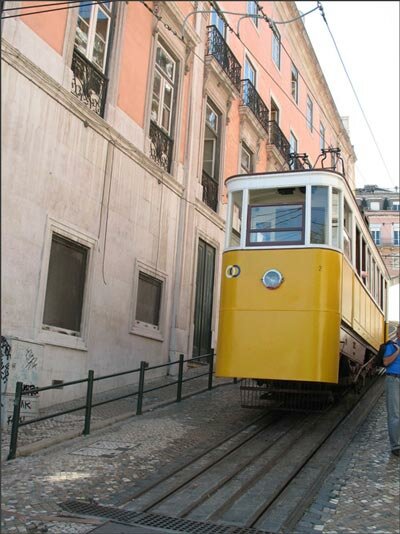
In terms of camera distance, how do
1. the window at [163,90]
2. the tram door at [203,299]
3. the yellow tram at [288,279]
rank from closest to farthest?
the yellow tram at [288,279]
the window at [163,90]
the tram door at [203,299]

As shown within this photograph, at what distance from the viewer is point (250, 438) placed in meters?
7.82

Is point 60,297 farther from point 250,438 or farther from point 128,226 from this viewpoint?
point 250,438

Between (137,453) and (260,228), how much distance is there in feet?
12.4

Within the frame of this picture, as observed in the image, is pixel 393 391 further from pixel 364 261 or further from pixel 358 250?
pixel 364 261

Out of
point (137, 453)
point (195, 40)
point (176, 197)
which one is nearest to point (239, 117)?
point (195, 40)

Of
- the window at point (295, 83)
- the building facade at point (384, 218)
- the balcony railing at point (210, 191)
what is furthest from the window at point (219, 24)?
the building facade at point (384, 218)

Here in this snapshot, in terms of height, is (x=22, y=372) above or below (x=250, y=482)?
above

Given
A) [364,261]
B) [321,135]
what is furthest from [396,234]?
[364,261]

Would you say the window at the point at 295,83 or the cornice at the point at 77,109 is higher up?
the window at the point at 295,83

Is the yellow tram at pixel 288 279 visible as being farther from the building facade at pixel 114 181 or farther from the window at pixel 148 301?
the window at pixel 148 301

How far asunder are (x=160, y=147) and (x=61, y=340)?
19.2 feet

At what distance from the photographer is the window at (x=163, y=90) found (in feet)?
45.2

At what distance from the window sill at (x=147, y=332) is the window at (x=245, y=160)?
327 inches

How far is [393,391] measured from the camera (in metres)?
6.98
